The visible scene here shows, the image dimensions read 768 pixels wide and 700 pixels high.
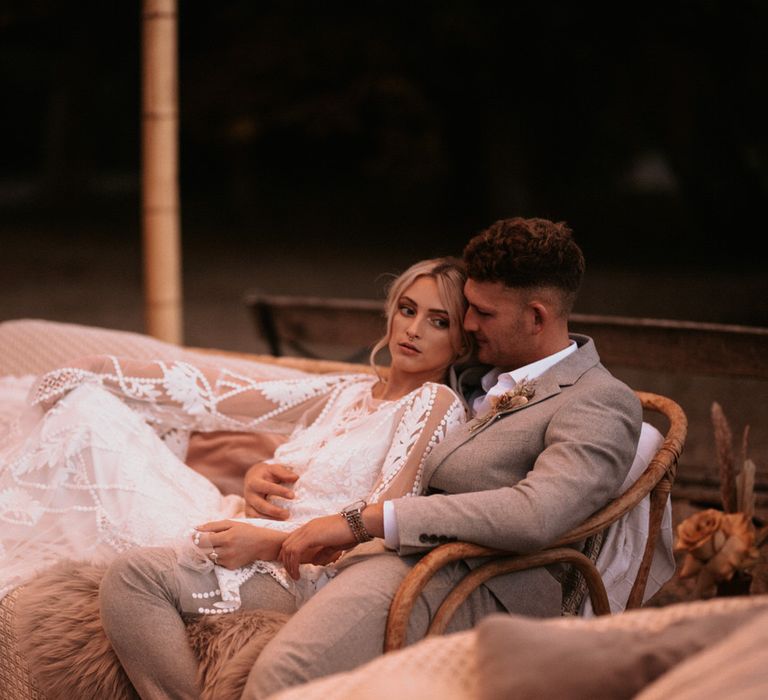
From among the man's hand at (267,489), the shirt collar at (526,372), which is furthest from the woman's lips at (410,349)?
the man's hand at (267,489)

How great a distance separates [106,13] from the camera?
17.4 m

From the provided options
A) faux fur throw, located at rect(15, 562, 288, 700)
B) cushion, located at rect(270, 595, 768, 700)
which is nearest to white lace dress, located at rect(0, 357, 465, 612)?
faux fur throw, located at rect(15, 562, 288, 700)

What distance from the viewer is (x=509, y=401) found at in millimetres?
2695

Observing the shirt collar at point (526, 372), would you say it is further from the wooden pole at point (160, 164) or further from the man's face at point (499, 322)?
the wooden pole at point (160, 164)

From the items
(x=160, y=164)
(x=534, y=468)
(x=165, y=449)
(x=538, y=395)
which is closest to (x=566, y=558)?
(x=534, y=468)

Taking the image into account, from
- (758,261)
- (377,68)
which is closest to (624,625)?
(758,261)

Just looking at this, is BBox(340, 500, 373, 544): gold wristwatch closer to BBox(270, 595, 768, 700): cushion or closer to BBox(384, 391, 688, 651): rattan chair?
BBox(384, 391, 688, 651): rattan chair

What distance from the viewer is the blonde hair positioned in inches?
117

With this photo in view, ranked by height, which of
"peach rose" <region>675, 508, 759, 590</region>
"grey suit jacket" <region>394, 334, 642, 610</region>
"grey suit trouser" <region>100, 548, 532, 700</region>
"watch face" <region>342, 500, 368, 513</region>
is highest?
"grey suit jacket" <region>394, 334, 642, 610</region>

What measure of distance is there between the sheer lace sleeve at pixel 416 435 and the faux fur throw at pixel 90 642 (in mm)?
454

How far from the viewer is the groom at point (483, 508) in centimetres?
233

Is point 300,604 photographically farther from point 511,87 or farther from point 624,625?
point 511,87

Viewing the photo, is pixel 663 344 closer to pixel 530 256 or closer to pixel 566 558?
pixel 530 256

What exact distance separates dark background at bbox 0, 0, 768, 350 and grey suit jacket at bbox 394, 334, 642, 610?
6.59 metres
